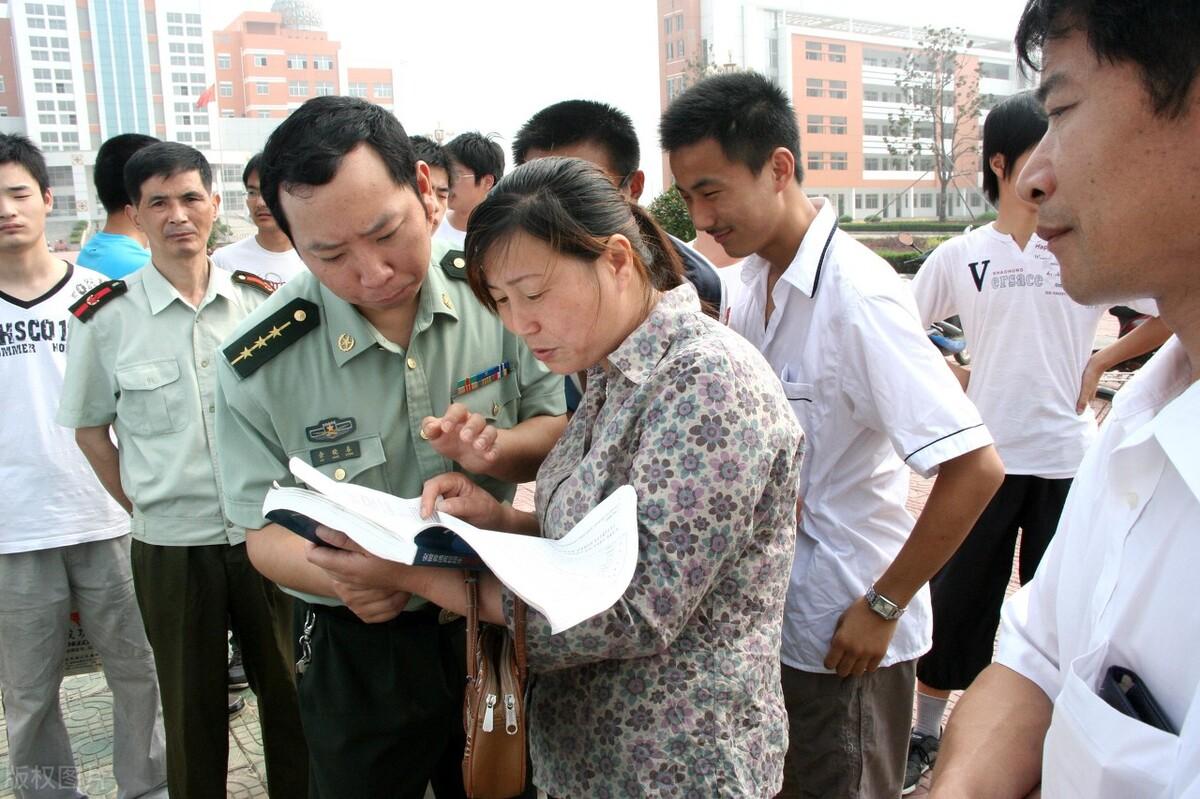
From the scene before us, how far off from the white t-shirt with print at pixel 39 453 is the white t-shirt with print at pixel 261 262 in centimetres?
150

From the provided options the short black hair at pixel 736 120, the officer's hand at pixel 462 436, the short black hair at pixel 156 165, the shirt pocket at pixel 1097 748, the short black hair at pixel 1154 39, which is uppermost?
the short black hair at pixel 156 165

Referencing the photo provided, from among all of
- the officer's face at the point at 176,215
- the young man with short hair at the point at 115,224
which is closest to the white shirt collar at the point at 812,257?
the officer's face at the point at 176,215

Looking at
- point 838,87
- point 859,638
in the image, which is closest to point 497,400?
point 859,638

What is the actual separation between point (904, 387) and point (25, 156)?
11.0ft

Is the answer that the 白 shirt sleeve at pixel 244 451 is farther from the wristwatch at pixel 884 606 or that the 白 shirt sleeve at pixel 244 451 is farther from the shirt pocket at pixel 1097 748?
the shirt pocket at pixel 1097 748

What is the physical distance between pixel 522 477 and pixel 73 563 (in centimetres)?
216

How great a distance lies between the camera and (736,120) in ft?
7.08

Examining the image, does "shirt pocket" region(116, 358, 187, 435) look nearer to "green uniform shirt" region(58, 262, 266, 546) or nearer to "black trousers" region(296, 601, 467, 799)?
"green uniform shirt" region(58, 262, 266, 546)

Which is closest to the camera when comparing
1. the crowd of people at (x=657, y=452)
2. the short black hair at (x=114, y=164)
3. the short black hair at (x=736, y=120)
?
the crowd of people at (x=657, y=452)

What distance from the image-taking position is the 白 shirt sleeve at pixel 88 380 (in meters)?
2.78

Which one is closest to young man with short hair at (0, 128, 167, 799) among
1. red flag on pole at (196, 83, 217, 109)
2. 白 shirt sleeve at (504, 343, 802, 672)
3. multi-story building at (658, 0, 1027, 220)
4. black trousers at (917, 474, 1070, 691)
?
白 shirt sleeve at (504, 343, 802, 672)

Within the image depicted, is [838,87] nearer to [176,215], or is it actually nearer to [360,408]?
[176,215]

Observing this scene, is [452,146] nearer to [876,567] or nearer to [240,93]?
[876,567]

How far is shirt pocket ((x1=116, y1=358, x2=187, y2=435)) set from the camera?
279 cm
